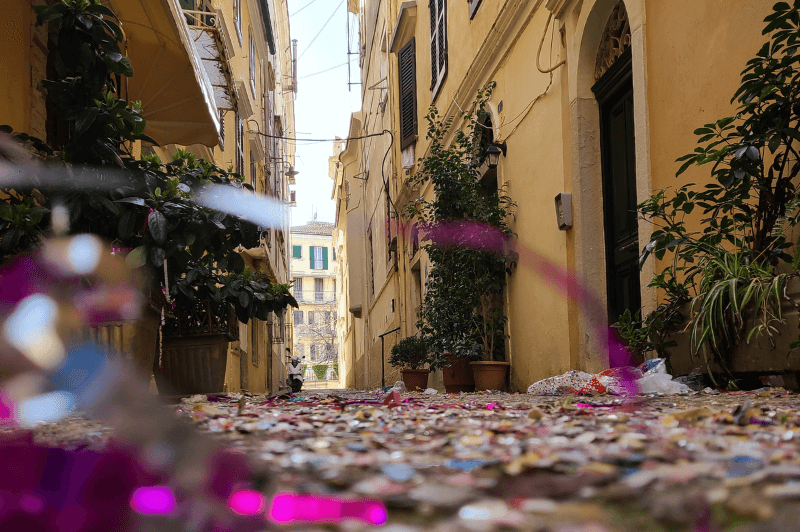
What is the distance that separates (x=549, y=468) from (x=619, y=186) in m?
4.75

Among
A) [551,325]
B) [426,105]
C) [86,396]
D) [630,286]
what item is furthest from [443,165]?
[86,396]

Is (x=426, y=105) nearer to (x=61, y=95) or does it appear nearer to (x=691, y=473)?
(x=61, y=95)

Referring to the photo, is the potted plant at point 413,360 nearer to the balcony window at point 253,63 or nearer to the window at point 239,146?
the window at point 239,146

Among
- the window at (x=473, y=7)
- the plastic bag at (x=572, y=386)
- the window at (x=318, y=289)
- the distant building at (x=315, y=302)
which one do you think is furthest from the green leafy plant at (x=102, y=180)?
the window at (x=318, y=289)

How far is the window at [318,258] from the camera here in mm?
48344

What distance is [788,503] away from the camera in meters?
0.83

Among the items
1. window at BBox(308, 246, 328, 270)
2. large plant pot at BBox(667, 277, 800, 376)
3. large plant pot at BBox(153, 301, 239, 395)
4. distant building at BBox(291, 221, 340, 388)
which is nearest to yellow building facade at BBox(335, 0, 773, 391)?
large plant pot at BBox(667, 277, 800, 376)

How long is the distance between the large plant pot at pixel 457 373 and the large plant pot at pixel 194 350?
3087 millimetres

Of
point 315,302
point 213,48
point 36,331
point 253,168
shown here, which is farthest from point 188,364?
point 315,302

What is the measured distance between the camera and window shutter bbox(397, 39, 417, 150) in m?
13.0

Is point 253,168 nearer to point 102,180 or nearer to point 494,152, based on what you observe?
point 494,152

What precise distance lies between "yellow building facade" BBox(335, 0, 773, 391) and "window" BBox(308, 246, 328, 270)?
37.8 meters

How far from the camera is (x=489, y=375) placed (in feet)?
22.4

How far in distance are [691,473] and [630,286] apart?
14.7ft
